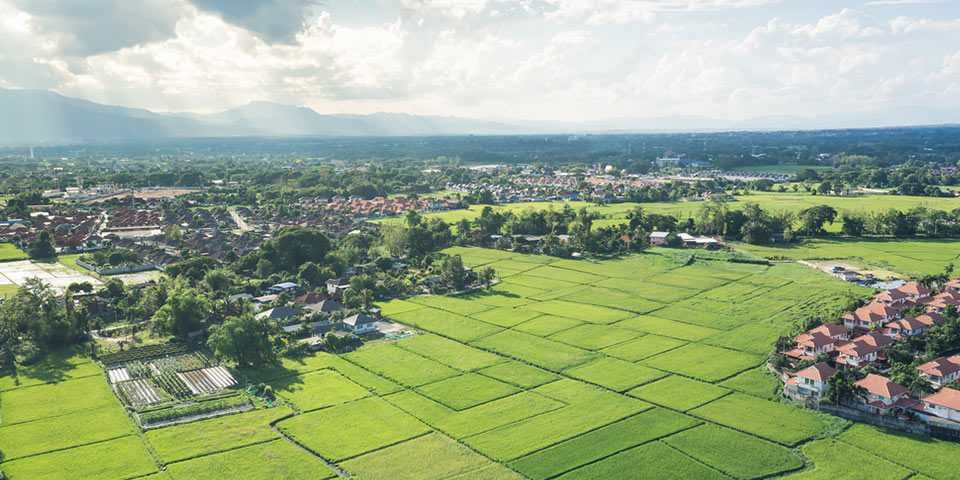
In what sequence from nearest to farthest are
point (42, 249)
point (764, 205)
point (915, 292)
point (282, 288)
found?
point (915, 292) → point (282, 288) → point (42, 249) → point (764, 205)

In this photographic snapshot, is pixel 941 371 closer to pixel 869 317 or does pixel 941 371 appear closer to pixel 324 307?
pixel 869 317

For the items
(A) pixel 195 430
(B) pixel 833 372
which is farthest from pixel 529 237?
(A) pixel 195 430

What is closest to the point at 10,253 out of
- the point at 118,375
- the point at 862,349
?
the point at 118,375

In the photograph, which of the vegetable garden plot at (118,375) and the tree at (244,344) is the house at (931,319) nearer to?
the tree at (244,344)

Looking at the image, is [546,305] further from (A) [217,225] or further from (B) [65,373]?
(A) [217,225]

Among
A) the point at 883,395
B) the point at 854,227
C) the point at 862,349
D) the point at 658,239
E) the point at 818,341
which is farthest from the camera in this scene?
the point at 854,227

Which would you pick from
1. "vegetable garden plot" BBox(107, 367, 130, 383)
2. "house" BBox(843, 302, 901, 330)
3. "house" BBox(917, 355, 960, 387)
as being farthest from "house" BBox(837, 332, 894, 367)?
"vegetable garden plot" BBox(107, 367, 130, 383)

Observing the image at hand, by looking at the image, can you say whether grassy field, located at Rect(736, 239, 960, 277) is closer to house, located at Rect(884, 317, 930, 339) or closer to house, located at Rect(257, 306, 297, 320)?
house, located at Rect(884, 317, 930, 339)
